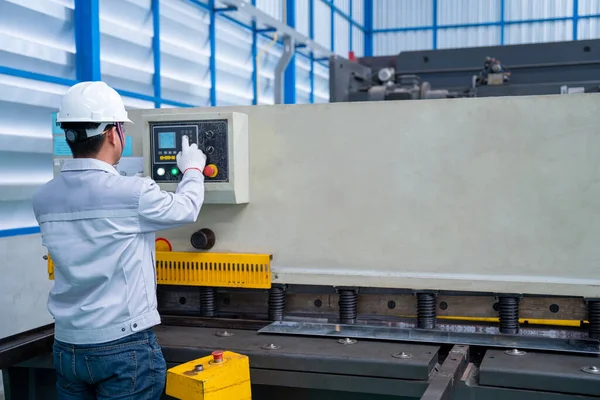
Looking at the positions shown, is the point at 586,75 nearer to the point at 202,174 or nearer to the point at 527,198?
the point at 527,198

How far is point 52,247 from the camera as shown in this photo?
1.48m

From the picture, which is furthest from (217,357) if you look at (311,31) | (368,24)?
(368,24)

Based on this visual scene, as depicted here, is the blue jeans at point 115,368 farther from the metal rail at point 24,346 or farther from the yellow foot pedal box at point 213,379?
the metal rail at point 24,346

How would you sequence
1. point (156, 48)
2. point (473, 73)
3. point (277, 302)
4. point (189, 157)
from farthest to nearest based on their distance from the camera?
point (156, 48) → point (473, 73) → point (277, 302) → point (189, 157)

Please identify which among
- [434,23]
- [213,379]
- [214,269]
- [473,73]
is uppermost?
[434,23]

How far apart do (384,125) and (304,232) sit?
1.18ft

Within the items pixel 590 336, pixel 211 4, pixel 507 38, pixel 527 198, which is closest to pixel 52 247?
pixel 527 198

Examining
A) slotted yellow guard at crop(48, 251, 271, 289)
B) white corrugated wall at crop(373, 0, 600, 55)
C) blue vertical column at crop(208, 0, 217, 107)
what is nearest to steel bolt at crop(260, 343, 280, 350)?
slotted yellow guard at crop(48, 251, 271, 289)

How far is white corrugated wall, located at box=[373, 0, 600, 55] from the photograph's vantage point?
10422 mm

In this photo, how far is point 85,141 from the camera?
1.50 m

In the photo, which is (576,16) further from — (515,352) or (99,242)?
(99,242)

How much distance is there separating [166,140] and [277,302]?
0.54m

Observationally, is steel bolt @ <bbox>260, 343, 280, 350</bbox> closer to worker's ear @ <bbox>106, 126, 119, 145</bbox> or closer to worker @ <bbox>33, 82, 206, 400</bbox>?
worker @ <bbox>33, 82, 206, 400</bbox>

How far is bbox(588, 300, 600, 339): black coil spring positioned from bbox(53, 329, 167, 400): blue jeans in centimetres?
104
